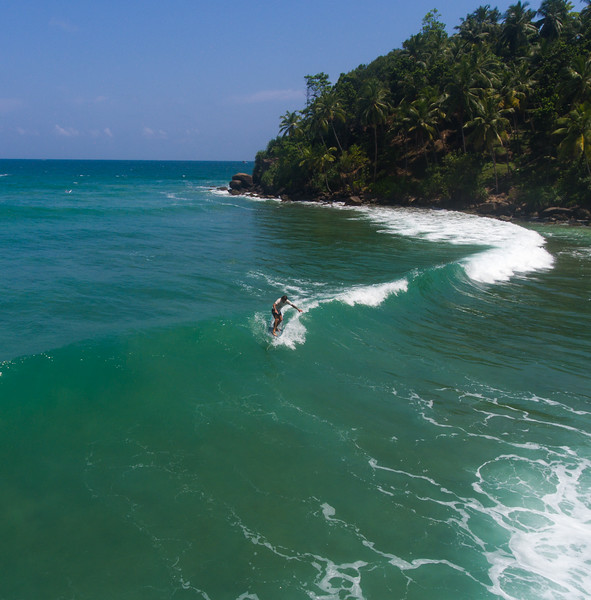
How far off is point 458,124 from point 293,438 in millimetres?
57504

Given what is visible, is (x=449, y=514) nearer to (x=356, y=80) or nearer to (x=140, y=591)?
(x=140, y=591)

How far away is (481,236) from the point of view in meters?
32.9

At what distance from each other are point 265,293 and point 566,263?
17.9 m

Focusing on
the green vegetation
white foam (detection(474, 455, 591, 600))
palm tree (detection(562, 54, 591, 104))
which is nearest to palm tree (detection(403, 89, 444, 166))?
the green vegetation

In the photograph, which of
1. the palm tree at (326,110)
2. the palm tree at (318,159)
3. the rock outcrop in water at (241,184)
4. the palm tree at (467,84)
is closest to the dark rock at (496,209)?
the palm tree at (467,84)

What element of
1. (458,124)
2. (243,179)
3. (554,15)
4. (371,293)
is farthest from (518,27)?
(371,293)

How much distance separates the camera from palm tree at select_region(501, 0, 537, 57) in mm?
62094

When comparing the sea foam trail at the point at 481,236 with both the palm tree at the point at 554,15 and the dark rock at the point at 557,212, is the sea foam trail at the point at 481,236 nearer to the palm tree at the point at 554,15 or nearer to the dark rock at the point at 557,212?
the dark rock at the point at 557,212

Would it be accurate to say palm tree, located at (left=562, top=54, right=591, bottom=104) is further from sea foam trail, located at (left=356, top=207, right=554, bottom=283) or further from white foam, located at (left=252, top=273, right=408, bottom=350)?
white foam, located at (left=252, top=273, right=408, bottom=350)

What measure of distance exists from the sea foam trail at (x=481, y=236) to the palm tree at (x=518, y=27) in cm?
3460

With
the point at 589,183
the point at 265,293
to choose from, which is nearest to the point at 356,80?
the point at 589,183

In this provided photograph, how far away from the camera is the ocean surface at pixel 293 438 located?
659 cm

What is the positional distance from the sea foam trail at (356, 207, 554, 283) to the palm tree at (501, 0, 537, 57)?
114ft

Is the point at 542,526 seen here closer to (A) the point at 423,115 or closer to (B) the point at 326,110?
(A) the point at 423,115
